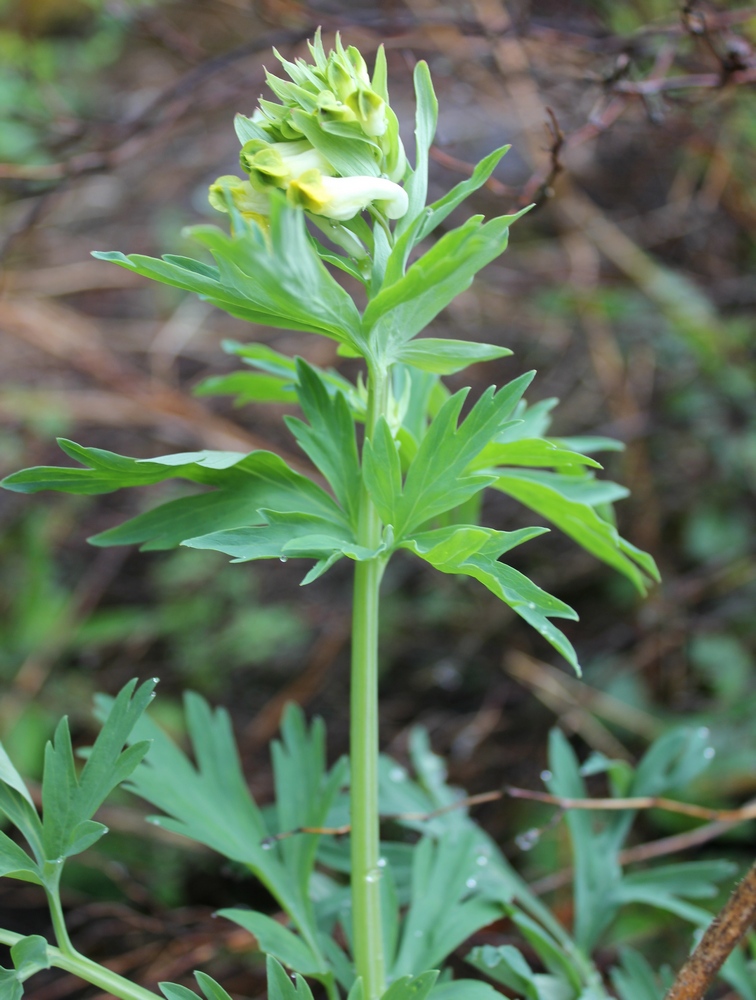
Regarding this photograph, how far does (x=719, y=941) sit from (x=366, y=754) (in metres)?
0.36

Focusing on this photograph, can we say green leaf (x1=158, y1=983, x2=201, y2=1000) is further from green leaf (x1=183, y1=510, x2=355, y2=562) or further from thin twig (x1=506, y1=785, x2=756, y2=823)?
thin twig (x1=506, y1=785, x2=756, y2=823)

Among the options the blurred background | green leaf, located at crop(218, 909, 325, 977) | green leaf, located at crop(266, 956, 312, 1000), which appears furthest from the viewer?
the blurred background

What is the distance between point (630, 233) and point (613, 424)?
2.50ft

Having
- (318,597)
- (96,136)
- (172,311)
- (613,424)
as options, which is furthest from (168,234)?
(613,424)

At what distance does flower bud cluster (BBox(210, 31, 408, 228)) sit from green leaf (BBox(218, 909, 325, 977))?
69cm

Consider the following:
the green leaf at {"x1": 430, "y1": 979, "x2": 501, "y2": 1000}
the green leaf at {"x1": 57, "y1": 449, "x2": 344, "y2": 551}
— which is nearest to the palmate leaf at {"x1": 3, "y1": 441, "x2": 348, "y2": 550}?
the green leaf at {"x1": 57, "y1": 449, "x2": 344, "y2": 551}

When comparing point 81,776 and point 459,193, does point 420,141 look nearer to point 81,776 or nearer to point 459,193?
point 459,193

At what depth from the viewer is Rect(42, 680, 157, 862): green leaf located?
69 cm

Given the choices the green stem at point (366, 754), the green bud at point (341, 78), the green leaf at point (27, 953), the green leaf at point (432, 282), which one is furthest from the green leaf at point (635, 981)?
the green bud at point (341, 78)

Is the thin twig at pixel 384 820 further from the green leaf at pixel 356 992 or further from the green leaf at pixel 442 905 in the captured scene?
the green leaf at pixel 356 992

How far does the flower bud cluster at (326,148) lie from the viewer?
0.64 metres

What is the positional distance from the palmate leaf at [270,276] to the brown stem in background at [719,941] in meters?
0.61

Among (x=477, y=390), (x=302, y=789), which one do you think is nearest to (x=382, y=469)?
(x=302, y=789)

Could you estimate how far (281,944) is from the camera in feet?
2.61
